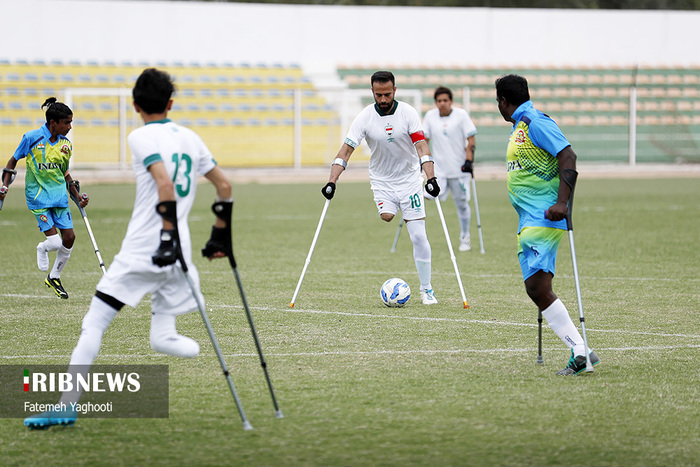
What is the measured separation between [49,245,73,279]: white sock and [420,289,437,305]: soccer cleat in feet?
13.3

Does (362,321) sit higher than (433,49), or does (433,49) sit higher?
(433,49)

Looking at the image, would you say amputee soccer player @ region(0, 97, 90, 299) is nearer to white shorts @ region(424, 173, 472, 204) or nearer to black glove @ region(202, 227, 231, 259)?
black glove @ region(202, 227, 231, 259)

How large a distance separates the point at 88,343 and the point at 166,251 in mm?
740

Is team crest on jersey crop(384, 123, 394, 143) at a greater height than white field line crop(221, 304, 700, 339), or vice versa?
team crest on jersey crop(384, 123, 394, 143)

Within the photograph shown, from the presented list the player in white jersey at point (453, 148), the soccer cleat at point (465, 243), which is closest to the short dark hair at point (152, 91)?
the player in white jersey at point (453, 148)

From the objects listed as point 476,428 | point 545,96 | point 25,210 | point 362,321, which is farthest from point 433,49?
point 476,428

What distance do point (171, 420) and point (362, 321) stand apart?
3483 mm

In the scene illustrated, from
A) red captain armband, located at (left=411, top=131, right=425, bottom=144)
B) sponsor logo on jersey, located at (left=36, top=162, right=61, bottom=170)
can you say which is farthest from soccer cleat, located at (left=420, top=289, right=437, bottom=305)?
sponsor logo on jersey, located at (left=36, top=162, right=61, bottom=170)

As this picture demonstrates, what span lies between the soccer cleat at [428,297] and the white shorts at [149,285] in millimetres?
4620

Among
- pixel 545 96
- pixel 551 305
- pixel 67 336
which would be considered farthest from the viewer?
pixel 545 96

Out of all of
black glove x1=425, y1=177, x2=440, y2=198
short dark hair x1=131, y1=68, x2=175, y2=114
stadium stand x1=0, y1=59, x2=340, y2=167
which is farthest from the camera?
stadium stand x1=0, y1=59, x2=340, y2=167

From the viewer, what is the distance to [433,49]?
37906 mm

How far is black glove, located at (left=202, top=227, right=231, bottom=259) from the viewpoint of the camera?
17.9 feet

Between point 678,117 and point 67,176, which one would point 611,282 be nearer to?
point 67,176
